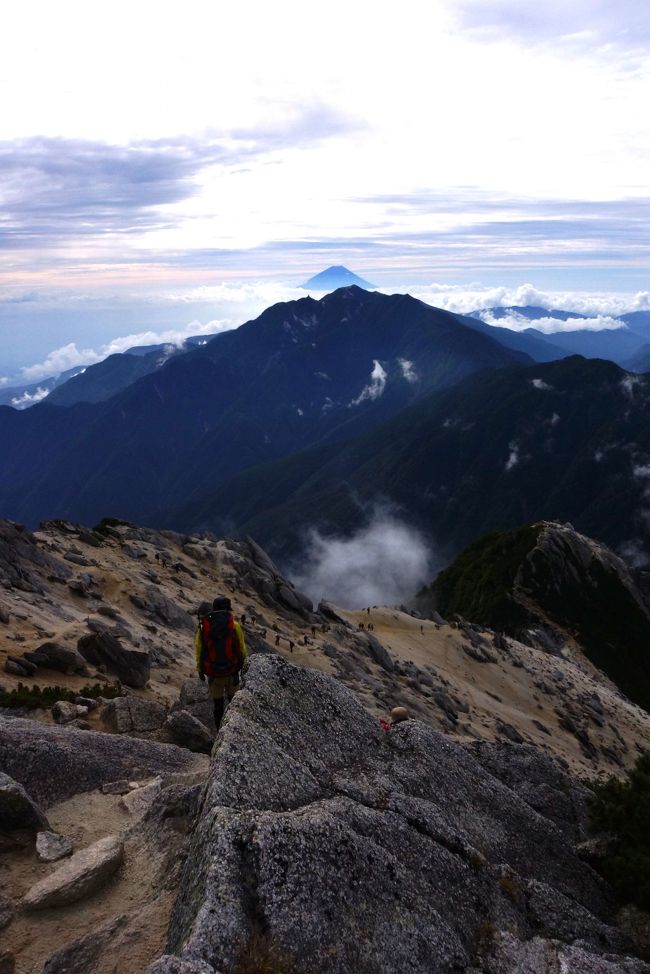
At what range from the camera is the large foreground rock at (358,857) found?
8961mm

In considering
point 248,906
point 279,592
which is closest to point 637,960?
point 248,906

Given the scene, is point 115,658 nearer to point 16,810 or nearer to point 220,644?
point 220,644

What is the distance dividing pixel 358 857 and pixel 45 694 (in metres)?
14.4

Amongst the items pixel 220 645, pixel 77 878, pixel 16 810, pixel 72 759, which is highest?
pixel 220 645

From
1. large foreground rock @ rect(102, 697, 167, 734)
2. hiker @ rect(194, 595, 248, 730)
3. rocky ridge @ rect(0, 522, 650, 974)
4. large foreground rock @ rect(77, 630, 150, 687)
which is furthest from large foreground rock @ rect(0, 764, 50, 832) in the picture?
large foreground rock @ rect(77, 630, 150, 687)

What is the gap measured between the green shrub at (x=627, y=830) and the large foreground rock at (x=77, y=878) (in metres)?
11.0

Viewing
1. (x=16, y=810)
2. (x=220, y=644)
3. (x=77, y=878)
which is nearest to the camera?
(x=77, y=878)

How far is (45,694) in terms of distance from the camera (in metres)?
20.8

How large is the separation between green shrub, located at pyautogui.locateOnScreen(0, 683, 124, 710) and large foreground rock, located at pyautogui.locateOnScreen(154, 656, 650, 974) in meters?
9.48

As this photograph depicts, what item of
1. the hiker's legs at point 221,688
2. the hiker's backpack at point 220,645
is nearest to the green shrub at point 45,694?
the hiker's legs at point 221,688

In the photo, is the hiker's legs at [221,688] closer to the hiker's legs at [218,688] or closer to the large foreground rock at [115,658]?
the hiker's legs at [218,688]

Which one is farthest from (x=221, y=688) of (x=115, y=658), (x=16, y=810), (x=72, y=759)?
(x=115, y=658)

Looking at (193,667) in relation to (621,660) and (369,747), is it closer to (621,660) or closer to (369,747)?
(369,747)

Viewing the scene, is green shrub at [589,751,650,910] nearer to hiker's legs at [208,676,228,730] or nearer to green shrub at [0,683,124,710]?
hiker's legs at [208,676,228,730]
